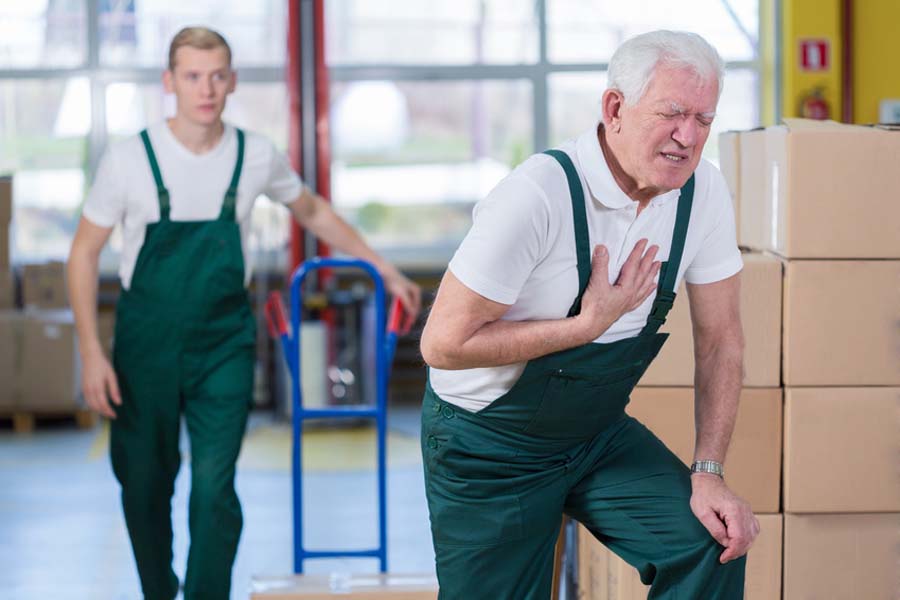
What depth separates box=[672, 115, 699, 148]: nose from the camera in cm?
210

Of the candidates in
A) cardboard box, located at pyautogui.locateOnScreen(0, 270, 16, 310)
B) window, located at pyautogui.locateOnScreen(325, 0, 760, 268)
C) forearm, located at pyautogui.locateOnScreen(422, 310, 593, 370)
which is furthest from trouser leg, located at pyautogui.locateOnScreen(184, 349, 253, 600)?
window, located at pyautogui.locateOnScreen(325, 0, 760, 268)

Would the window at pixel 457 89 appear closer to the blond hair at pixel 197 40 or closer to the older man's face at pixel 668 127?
the blond hair at pixel 197 40

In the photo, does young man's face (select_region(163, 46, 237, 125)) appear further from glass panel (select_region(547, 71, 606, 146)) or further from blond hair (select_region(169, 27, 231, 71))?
glass panel (select_region(547, 71, 606, 146))

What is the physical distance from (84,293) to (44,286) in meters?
4.18

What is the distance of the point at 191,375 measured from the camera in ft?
11.3

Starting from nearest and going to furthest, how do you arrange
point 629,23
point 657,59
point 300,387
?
point 657,59
point 300,387
point 629,23

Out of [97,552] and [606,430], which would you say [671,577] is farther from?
[97,552]

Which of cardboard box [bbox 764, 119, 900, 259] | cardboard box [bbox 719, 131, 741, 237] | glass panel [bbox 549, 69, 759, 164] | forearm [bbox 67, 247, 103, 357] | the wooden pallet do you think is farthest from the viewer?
glass panel [bbox 549, 69, 759, 164]

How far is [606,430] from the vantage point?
2393 mm

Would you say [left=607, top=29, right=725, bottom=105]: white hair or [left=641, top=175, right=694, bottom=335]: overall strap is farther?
[left=641, top=175, right=694, bottom=335]: overall strap

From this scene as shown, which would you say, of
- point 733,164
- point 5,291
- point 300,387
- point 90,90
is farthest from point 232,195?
point 90,90

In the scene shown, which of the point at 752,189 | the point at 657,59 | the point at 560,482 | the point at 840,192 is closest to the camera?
the point at 657,59

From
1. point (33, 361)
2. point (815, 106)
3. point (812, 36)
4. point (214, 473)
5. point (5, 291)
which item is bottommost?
point (33, 361)

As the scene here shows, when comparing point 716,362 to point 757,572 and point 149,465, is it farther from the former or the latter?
point 149,465
